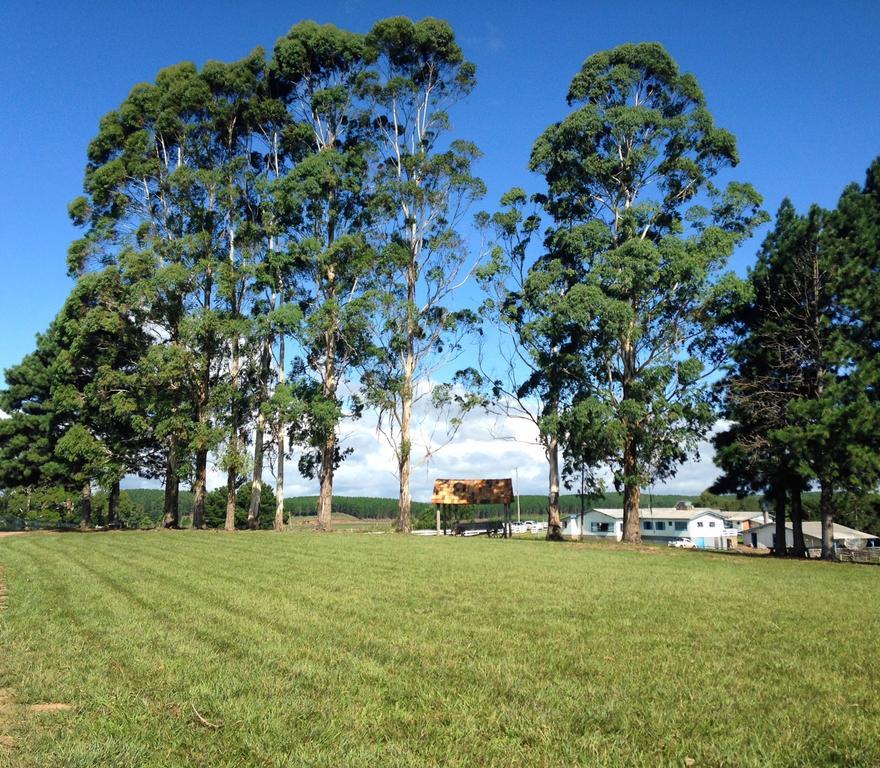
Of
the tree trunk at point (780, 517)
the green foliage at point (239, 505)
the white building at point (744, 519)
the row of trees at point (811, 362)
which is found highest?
the row of trees at point (811, 362)

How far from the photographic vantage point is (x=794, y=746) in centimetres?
422

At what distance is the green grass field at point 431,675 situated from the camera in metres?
4.22

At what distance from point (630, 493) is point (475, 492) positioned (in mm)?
12742

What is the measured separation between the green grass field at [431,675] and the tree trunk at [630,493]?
55.1 ft

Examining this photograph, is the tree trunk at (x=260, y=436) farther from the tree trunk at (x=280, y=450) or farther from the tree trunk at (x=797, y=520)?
the tree trunk at (x=797, y=520)

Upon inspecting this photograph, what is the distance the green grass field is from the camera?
4219mm

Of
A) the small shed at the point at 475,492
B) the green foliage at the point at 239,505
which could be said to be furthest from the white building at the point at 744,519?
the small shed at the point at 475,492

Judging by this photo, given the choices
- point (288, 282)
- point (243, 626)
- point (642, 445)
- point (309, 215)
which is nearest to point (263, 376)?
point (288, 282)

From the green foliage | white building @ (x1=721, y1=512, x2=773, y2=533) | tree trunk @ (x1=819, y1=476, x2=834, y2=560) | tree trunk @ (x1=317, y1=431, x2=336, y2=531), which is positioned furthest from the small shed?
white building @ (x1=721, y1=512, x2=773, y2=533)

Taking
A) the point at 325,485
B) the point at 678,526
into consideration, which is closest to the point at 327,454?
the point at 325,485

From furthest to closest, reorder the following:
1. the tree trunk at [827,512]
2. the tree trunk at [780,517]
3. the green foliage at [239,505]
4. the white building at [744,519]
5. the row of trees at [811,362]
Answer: the white building at [744,519], the green foliage at [239,505], the tree trunk at [780,517], the tree trunk at [827,512], the row of trees at [811,362]

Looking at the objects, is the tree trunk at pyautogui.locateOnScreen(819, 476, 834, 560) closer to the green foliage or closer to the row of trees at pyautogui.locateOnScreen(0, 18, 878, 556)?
the row of trees at pyautogui.locateOnScreen(0, 18, 878, 556)

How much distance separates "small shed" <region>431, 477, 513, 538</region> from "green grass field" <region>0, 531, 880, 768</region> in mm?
27833

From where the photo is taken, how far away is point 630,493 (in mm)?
29438
